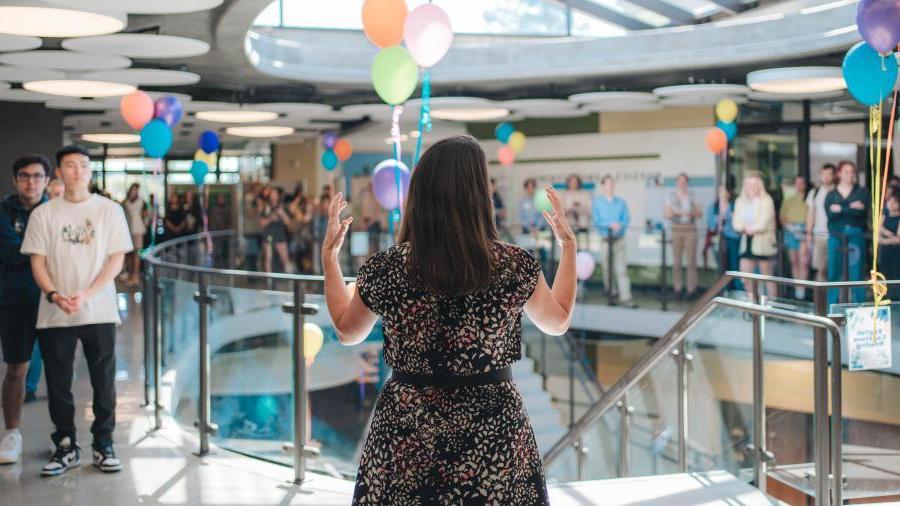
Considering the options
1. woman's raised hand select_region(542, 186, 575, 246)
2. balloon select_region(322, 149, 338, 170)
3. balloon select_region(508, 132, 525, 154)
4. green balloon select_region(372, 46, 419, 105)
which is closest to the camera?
woman's raised hand select_region(542, 186, 575, 246)

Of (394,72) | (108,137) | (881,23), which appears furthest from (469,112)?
(881,23)

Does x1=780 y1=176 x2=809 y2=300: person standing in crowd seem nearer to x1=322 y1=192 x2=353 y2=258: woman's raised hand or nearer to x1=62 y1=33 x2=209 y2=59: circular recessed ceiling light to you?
x1=62 y1=33 x2=209 y2=59: circular recessed ceiling light

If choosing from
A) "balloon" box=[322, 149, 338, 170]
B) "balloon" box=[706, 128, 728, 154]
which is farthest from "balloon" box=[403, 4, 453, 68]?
"balloon" box=[322, 149, 338, 170]

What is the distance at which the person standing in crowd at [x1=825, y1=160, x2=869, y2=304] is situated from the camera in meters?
10.4

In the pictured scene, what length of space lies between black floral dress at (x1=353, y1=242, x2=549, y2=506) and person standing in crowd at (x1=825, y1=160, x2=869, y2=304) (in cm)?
902

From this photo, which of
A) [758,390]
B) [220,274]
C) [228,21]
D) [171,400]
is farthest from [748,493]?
[228,21]

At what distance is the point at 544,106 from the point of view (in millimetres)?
15633

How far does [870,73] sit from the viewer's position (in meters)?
5.57

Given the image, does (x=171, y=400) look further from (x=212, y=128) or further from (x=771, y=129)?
(x=212, y=128)

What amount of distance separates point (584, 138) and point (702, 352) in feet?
43.6

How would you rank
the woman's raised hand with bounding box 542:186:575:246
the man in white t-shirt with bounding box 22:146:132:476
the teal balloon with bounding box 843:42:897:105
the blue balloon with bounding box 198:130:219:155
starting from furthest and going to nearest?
1. the blue balloon with bounding box 198:130:219:155
2. the teal balloon with bounding box 843:42:897:105
3. the man in white t-shirt with bounding box 22:146:132:476
4. the woman's raised hand with bounding box 542:186:575:246

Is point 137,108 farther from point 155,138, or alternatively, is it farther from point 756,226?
A: point 756,226

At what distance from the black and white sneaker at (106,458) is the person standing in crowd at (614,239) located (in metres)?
9.53

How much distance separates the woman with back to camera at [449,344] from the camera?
2.24 metres
